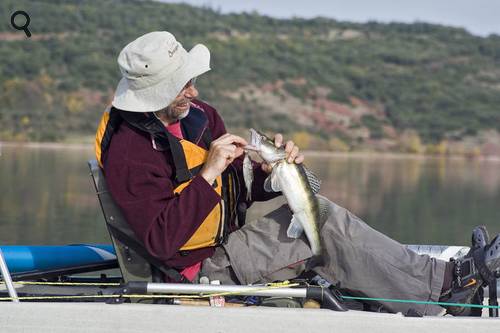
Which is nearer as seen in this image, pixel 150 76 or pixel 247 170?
pixel 150 76

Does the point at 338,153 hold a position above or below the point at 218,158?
below

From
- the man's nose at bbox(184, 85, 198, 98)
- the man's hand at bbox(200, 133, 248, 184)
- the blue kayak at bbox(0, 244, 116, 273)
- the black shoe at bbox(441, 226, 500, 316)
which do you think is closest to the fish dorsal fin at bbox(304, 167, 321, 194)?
the man's hand at bbox(200, 133, 248, 184)

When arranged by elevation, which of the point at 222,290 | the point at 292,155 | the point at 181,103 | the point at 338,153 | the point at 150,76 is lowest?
the point at 338,153

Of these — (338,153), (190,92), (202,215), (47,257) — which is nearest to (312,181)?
(202,215)

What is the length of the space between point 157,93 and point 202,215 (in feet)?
1.98

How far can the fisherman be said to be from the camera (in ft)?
13.5

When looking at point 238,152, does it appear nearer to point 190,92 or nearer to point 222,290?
point 190,92

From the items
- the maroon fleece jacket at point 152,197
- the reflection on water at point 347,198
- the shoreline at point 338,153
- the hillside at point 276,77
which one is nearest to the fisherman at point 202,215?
the maroon fleece jacket at point 152,197

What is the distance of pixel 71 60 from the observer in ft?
108

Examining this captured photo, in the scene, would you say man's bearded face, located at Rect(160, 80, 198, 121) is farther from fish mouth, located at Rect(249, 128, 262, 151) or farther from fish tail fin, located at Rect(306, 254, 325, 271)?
fish tail fin, located at Rect(306, 254, 325, 271)

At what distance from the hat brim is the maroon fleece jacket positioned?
12 cm

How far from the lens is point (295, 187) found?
4363mm

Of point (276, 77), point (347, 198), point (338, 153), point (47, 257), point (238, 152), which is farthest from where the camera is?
point (276, 77)

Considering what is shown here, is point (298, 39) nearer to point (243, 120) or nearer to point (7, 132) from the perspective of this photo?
point (243, 120)
